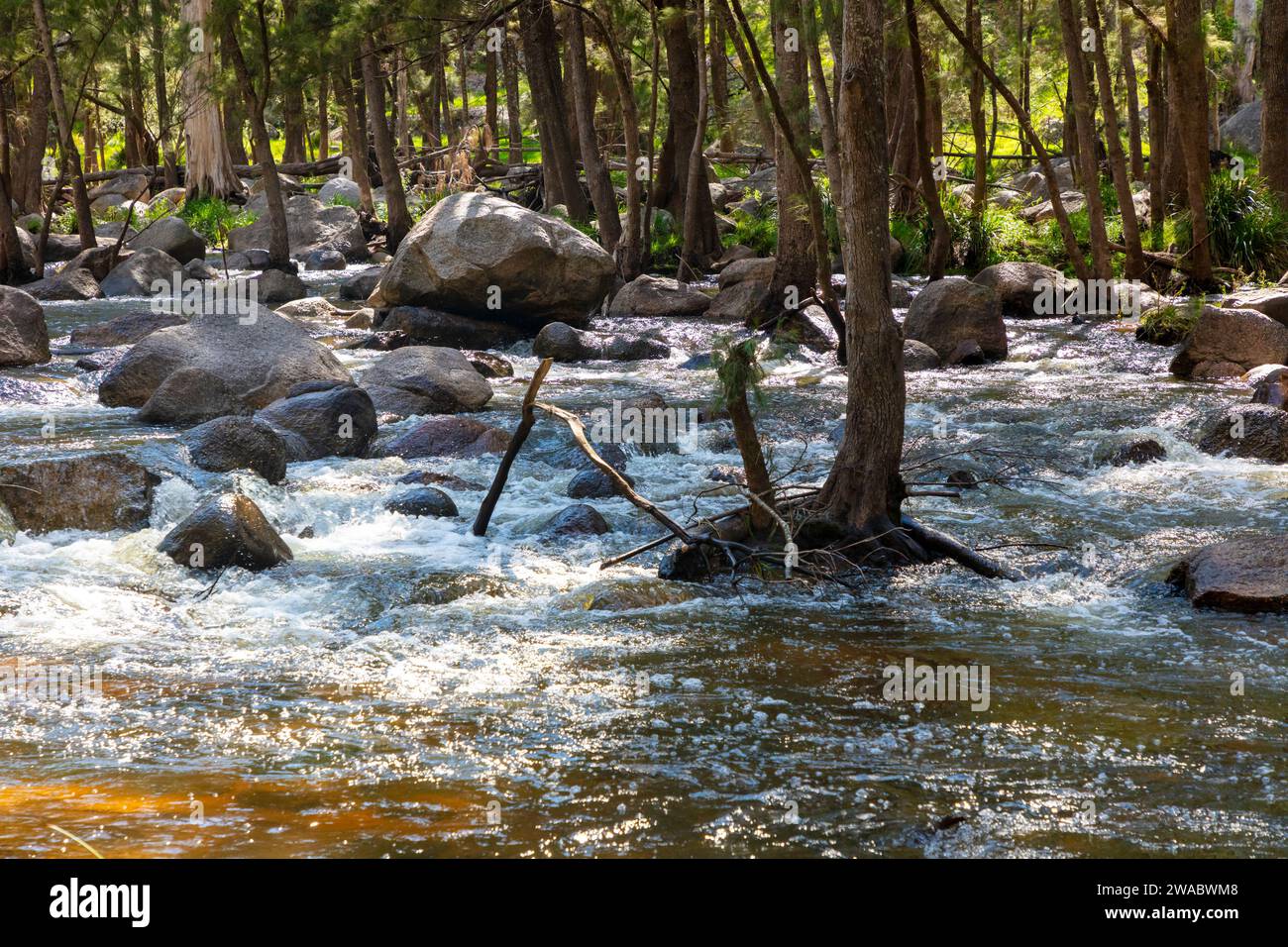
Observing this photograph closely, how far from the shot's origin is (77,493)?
837 centimetres

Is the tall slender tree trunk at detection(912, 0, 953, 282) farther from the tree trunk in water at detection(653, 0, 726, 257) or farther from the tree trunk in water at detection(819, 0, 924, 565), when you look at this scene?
the tree trunk in water at detection(819, 0, 924, 565)

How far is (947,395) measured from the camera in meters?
12.9

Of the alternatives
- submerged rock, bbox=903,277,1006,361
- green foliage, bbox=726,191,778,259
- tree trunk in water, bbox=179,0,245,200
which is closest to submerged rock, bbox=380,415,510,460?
submerged rock, bbox=903,277,1006,361

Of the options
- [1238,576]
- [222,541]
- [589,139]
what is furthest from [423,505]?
[589,139]

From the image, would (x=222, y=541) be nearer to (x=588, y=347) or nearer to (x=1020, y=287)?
(x=588, y=347)

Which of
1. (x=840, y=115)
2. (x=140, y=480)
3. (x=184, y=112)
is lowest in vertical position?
(x=140, y=480)

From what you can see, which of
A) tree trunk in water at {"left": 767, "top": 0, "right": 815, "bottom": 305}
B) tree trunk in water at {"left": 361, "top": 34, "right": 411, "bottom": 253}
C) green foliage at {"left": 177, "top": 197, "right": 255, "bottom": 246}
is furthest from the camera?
green foliage at {"left": 177, "top": 197, "right": 255, "bottom": 246}

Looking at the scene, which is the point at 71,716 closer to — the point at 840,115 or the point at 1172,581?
the point at 840,115

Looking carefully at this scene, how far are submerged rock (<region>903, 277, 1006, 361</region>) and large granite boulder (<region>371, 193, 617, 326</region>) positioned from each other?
4.00 metres

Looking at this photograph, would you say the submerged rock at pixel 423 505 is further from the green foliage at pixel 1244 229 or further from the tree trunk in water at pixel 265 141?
the tree trunk in water at pixel 265 141

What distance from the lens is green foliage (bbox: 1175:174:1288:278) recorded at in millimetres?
17688

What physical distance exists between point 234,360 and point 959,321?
7.90m
